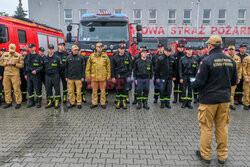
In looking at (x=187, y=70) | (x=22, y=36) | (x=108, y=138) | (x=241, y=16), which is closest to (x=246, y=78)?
(x=187, y=70)

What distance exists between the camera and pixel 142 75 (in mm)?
6441

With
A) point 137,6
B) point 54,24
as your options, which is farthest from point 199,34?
point 54,24

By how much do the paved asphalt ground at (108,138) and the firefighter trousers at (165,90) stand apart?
0.53 metres

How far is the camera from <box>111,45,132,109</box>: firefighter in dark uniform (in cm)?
656

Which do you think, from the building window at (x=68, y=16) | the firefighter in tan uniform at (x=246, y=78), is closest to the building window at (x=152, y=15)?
the building window at (x=68, y=16)

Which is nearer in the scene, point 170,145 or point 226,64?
point 226,64

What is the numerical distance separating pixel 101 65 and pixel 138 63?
47.6 inches

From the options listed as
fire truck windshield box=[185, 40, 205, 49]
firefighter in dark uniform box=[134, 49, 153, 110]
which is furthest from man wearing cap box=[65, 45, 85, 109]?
fire truck windshield box=[185, 40, 205, 49]

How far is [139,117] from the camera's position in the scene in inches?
223

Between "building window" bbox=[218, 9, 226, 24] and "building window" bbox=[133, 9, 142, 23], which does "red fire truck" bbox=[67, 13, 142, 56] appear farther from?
"building window" bbox=[218, 9, 226, 24]

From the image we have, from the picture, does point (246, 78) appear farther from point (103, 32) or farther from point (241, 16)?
point (241, 16)

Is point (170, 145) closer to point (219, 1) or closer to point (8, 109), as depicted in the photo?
point (8, 109)

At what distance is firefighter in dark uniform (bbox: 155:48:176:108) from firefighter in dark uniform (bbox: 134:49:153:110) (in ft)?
1.31

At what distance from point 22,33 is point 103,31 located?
506 centimetres
